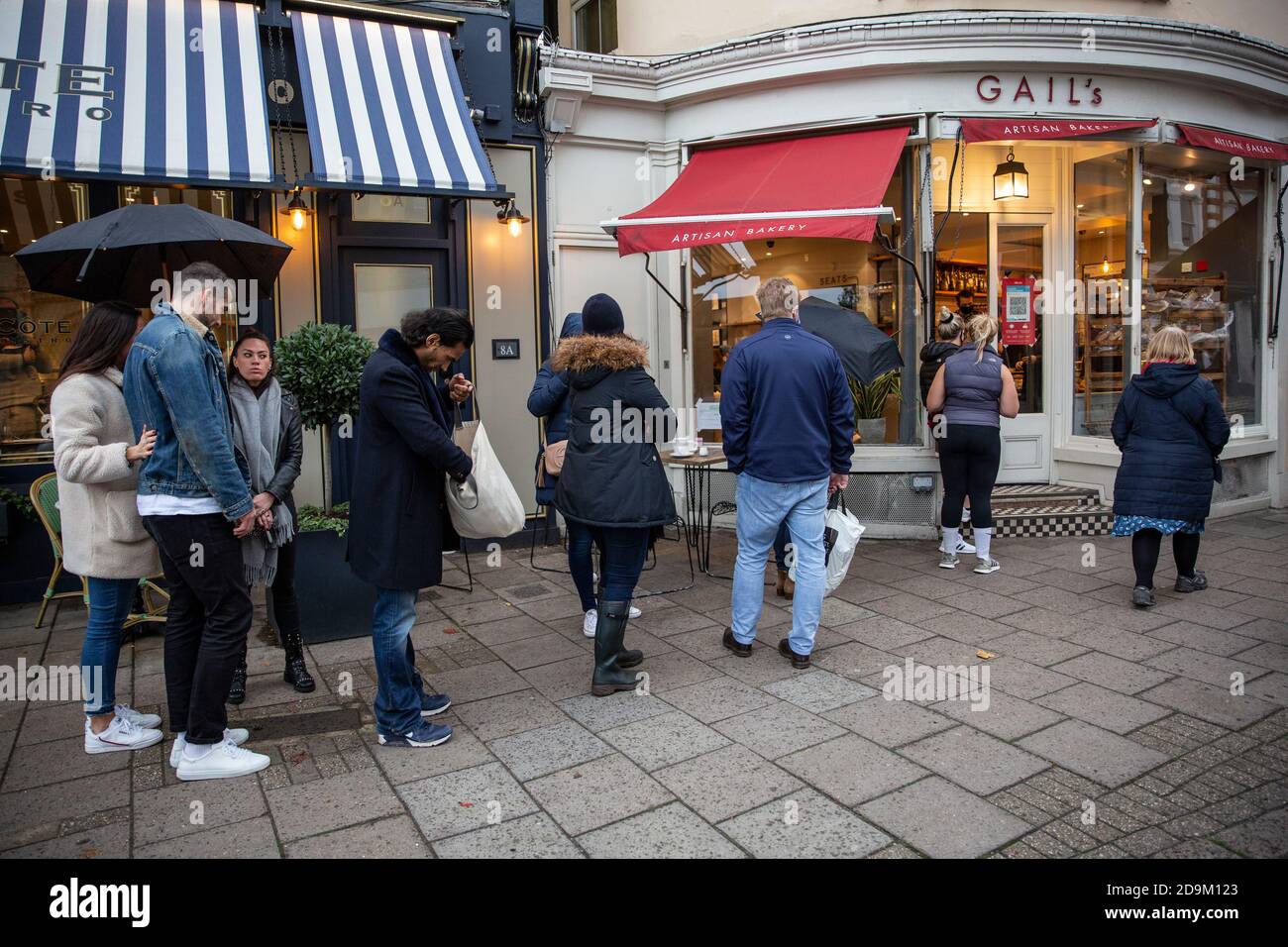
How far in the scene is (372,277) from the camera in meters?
7.80

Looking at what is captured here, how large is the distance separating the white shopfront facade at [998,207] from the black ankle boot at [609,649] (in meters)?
4.11

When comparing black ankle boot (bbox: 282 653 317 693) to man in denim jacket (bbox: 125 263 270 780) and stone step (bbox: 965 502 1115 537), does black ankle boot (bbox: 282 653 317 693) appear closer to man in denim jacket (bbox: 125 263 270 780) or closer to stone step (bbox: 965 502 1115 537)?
man in denim jacket (bbox: 125 263 270 780)

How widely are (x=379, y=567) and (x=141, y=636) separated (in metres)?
2.97

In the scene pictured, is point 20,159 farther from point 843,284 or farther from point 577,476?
point 843,284

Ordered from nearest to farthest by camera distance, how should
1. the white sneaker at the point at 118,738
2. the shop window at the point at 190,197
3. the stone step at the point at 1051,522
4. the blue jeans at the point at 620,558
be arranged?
the white sneaker at the point at 118,738 → the blue jeans at the point at 620,558 → the shop window at the point at 190,197 → the stone step at the point at 1051,522

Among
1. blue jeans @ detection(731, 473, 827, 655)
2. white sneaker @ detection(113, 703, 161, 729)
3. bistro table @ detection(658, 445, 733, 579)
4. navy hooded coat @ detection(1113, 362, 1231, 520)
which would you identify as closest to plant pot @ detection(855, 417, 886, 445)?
bistro table @ detection(658, 445, 733, 579)

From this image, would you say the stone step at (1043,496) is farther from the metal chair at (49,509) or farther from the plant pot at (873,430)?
the metal chair at (49,509)

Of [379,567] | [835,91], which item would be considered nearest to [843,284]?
[835,91]

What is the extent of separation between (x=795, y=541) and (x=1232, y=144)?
21.5ft

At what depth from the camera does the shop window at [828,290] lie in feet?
26.7

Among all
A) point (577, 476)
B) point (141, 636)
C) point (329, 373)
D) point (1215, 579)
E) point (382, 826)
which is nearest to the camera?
point (382, 826)

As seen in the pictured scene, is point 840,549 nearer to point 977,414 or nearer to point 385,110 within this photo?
point 977,414

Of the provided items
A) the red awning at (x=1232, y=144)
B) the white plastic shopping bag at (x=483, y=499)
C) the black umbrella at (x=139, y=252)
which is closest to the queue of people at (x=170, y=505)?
the black umbrella at (x=139, y=252)

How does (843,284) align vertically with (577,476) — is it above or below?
above
